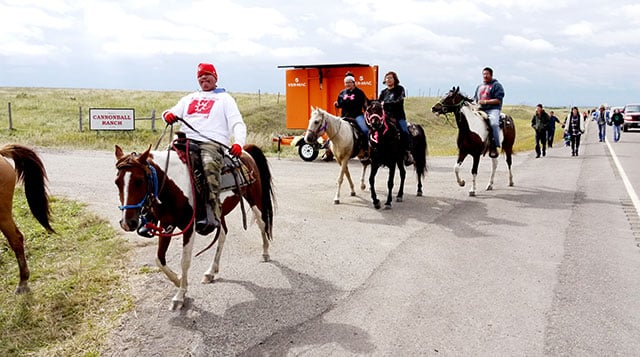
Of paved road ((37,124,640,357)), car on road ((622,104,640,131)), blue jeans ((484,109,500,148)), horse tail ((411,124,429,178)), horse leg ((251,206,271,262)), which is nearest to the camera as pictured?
paved road ((37,124,640,357))

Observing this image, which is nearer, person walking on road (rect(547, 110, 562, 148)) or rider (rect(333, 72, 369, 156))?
rider (rect(333, 72, 369, 156))

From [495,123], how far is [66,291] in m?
9.51

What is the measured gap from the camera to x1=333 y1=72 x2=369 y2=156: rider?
36.6 feet

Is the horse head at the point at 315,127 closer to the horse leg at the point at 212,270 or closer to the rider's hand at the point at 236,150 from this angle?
the horse leg at the point at 212,270

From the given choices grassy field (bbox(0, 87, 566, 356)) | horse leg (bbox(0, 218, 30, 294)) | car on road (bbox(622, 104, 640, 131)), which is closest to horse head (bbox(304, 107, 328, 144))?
grassy field (bbox(0, 87, 566, 356))

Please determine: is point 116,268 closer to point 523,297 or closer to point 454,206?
point 523,297

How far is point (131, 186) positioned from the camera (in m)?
4.55

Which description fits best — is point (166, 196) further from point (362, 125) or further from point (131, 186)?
point (362, 125)

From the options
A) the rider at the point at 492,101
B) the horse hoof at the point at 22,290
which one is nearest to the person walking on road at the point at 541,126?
the rider at the point at 492,101

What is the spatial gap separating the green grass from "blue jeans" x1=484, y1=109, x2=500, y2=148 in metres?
8.25

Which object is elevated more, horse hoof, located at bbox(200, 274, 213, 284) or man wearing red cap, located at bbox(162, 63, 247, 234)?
man wearing red cap, located at bbox(162, 63, 247, 234)

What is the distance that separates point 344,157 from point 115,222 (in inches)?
179

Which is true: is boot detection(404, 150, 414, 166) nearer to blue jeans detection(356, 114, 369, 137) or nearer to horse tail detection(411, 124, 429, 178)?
horse tail detection(411, 124, 429, 178)

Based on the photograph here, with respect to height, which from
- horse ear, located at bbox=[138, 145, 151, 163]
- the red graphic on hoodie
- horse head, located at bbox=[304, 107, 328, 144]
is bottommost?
horse ear, located at bbox=[138, 145, 151, 163]
